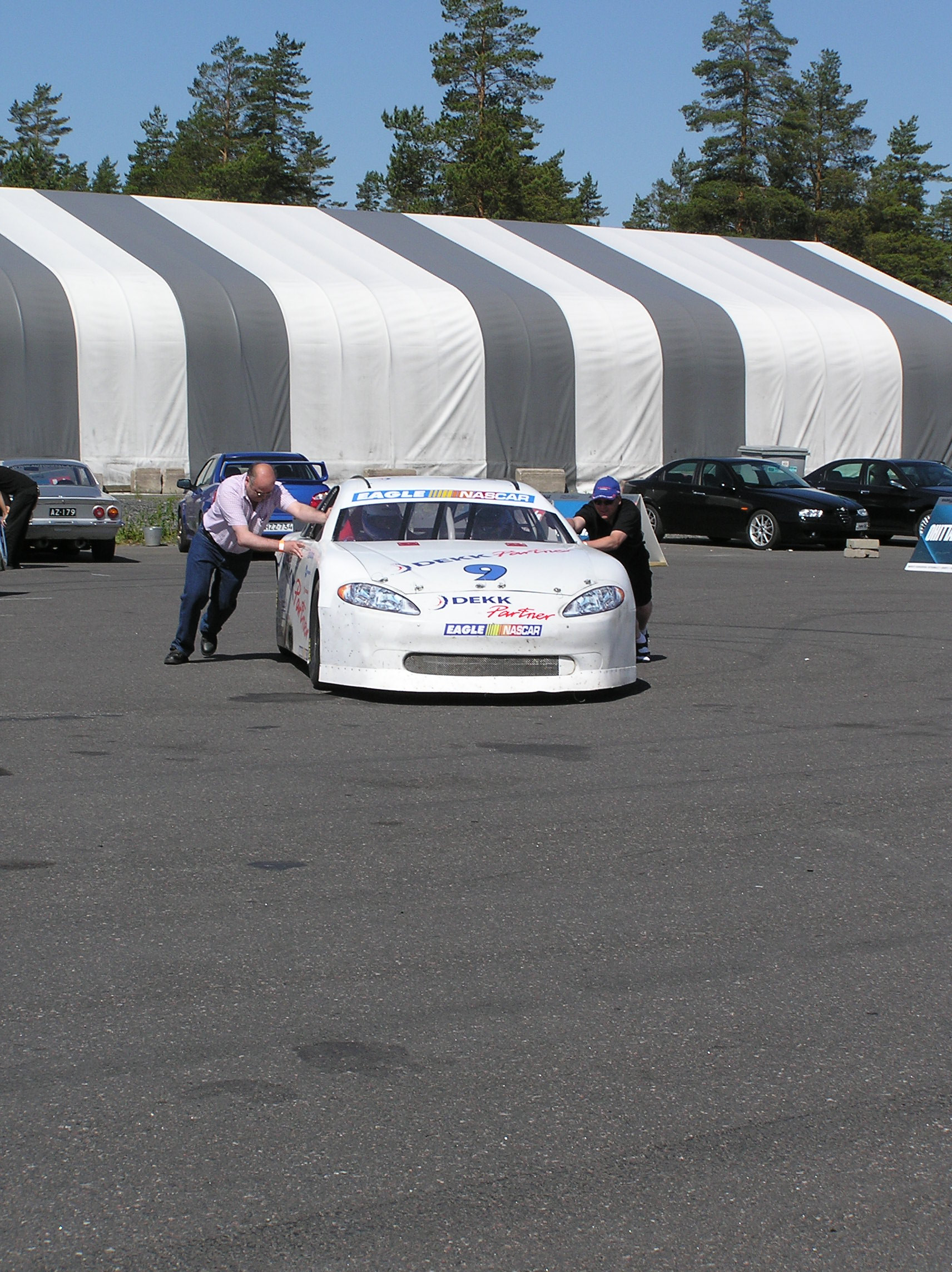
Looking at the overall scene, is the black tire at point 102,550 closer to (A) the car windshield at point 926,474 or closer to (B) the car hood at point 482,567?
(B) the car hood at point 482,567

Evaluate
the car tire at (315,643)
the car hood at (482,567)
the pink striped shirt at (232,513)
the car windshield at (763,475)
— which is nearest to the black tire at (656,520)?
the car windshield at (763,475)

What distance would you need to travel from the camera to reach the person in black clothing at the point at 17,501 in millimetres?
19359

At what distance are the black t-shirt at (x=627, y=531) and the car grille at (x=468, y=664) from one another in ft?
6.88

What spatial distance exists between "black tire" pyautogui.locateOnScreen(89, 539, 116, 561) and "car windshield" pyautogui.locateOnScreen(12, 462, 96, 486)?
86 centimetres

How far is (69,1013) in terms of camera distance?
13.4 feet

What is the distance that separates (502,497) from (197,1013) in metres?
7.35

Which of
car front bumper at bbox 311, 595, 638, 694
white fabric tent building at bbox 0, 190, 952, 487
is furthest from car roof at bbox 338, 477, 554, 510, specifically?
white fabric tent building at bbox 0, 190, 952, 487

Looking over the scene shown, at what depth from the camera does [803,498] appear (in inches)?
1027

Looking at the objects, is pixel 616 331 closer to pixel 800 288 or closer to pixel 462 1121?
pixel 800 288

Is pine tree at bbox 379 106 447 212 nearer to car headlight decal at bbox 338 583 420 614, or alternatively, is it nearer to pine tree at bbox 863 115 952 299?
pine tree at bbox 863 115 952 299

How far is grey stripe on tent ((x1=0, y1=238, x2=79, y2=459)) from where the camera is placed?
29.8m

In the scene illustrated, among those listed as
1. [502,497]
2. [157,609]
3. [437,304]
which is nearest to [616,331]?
[437,304]

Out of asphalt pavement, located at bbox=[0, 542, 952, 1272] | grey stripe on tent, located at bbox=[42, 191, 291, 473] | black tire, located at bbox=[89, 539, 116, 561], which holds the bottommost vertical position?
black tire, located at bbox=[89, 539, 116, 561]

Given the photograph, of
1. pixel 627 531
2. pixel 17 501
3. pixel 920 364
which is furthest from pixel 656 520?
pixel 627 531
